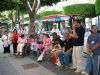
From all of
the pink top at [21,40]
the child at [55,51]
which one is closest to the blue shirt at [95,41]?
the child at [55,51]

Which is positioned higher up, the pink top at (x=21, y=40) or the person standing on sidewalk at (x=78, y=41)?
the person standing on sidewalk at (x=78, y=41)

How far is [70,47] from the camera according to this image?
13906mm

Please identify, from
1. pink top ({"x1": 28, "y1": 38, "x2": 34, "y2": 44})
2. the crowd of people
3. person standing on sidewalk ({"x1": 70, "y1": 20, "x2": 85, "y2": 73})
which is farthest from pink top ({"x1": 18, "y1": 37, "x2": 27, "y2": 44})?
person standing on sidewalk ({"x1": 70, "y1": 20, "x2": 85, "y2": 73})

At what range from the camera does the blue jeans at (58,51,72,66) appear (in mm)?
13680

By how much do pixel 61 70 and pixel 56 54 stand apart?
1.80 m

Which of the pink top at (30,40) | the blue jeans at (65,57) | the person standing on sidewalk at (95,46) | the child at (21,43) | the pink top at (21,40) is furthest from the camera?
the pink top at (30,40)

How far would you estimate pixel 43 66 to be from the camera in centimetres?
1481

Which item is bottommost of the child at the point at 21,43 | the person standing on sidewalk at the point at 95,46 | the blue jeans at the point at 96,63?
the child at the point at 21,43

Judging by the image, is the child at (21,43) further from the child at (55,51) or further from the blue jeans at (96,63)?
the blue jeans at (96,63)

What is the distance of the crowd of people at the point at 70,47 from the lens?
10258mm

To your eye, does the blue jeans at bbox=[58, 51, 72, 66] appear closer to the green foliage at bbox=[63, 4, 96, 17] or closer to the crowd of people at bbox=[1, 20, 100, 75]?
the crowd of people at bbox=[1, 20, 100, 75]

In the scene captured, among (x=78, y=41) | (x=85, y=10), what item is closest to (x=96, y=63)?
(x=78, y=41)

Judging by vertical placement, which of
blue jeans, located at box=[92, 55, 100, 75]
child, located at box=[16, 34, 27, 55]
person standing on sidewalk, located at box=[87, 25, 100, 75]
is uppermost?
person standing on sidewalk, located at box=[87, 25, 100, 75]

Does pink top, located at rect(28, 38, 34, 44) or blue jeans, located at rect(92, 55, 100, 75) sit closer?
blue jeans, located at rect(92, 55, 100, 75)
